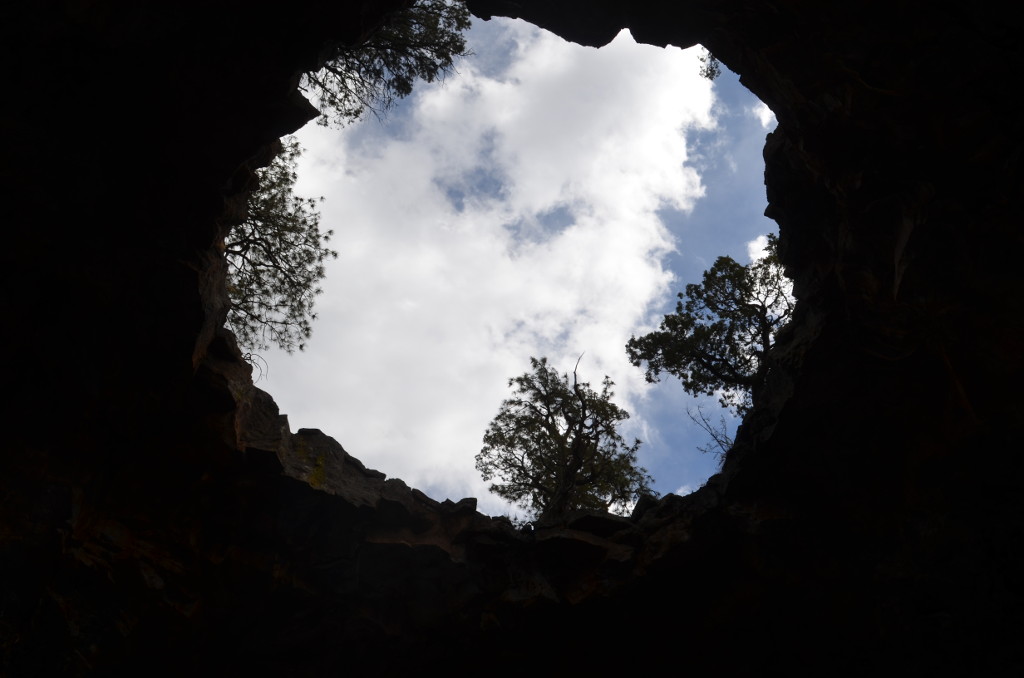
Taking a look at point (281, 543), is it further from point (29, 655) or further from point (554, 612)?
point (554, 612)

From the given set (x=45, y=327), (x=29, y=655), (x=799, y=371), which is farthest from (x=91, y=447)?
(x=799, y=371)

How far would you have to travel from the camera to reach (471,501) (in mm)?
14977

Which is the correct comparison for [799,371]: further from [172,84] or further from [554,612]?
[172,84]

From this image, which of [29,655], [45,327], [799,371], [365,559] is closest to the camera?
[29,655]

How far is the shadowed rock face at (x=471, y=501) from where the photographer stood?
429 inches

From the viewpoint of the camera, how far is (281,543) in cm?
1351

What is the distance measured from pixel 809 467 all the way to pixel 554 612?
575 cm

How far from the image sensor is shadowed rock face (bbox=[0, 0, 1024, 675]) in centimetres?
1090

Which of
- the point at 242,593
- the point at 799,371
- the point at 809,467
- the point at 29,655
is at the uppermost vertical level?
the point at 799,371

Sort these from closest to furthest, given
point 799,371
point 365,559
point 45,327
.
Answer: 1. point 45,327
2. point 799,371
3. point 365,559

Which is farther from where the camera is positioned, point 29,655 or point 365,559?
point 365,559

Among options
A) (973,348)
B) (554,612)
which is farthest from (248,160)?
(973,348)

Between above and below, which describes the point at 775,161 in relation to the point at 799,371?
above

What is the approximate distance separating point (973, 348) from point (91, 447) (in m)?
15.2
